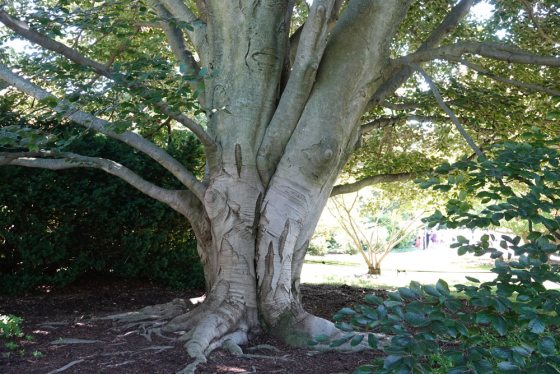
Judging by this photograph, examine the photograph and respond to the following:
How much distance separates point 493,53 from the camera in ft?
16.9

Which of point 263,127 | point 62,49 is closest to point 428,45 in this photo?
point 263,127

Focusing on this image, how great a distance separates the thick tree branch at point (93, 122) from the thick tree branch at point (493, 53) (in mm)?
2739

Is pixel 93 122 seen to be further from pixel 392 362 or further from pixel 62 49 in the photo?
pixel 392 362

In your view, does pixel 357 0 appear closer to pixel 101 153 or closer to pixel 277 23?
pixel 277 23

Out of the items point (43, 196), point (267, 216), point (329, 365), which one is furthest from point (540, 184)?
point (43, 196)

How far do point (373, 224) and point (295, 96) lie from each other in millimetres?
12745

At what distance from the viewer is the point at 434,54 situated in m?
5.52

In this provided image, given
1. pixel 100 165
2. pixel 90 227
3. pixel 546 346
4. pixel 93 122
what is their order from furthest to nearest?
1. pixel 90 227
2. pixel 100 165
3. pixel 93 122
4. pixel 546 346

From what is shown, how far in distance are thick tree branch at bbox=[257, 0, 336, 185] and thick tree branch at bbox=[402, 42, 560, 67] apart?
3.76 ft

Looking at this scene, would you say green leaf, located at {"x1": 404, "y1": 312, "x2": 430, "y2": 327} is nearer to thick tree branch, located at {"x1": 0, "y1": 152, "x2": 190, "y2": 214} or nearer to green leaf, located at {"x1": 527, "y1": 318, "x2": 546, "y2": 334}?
green leaf, located at {"x1": 527, "y1": 318, "x2": 546, "y2": 334}

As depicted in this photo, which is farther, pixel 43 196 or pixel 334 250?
pixel 334 250

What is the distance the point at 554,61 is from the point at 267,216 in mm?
3057

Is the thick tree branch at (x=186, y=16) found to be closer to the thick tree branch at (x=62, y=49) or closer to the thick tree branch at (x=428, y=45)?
the thick tree branch at (x=62, y=49)

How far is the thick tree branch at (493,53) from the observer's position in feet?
16.4
